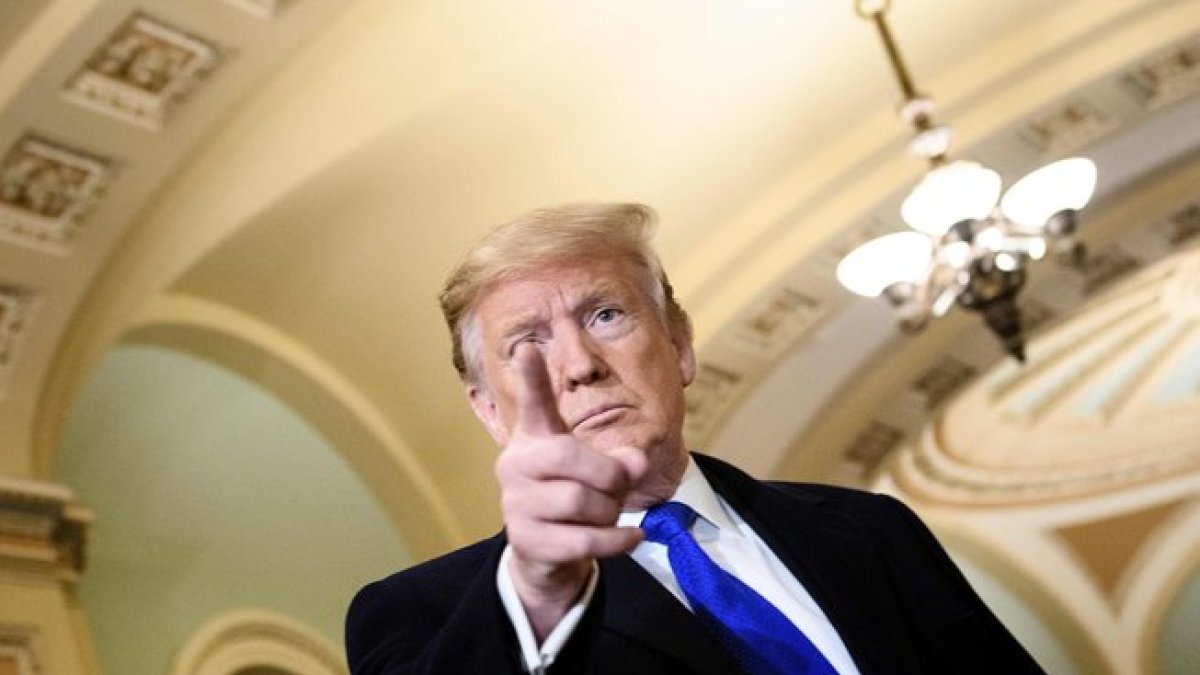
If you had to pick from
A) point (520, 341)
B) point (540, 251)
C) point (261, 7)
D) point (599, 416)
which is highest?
point (261, 7)

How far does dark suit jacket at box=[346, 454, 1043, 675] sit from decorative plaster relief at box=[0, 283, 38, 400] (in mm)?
3558

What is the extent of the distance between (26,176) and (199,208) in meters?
0.82

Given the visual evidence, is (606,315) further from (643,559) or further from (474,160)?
(474,160)

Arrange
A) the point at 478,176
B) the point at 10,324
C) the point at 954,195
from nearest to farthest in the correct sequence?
1. the point at 10,324
2. the point at 954,195
3. the point at 478,176

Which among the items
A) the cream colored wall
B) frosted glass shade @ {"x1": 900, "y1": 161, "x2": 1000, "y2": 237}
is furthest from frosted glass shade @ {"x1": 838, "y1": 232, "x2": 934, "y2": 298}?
the cream colored wall

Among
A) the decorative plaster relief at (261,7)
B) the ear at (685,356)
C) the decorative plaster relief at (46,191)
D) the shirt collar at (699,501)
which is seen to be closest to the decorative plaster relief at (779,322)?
the decorative plaster relief at (261,7)

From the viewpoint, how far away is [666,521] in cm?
168

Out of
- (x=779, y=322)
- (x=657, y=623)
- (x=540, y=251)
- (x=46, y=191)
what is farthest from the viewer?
(x=779, y=322)

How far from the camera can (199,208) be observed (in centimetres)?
553

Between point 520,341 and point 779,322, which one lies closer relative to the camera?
point 520,341

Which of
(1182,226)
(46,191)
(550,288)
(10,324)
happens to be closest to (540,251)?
(550,288)

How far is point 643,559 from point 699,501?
5.1 inches

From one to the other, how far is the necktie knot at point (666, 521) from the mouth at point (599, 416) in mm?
110

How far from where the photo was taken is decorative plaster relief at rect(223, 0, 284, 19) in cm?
477
